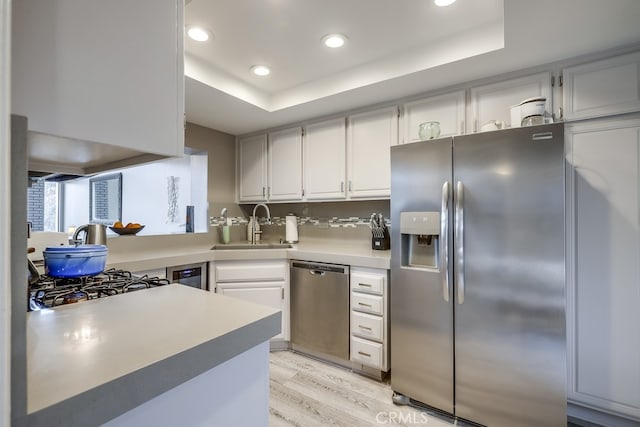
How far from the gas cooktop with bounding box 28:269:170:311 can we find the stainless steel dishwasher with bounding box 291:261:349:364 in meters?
1.40

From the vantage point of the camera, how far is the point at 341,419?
5.74 ft

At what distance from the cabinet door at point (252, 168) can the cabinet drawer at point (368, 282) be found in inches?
58.3

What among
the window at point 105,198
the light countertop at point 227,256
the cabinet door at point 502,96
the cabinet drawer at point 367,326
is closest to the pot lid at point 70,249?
the light countertop at point 227,256

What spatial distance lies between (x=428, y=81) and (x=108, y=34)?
79.3 inches

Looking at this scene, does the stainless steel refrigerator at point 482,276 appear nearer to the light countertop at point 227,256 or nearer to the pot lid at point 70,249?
the light countertop at point 227,256

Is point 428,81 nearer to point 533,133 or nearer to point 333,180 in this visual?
point 533,133

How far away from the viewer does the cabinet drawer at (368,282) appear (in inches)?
83.0

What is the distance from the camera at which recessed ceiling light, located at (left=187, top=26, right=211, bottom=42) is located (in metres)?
1.80

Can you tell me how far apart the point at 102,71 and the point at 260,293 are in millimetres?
2155

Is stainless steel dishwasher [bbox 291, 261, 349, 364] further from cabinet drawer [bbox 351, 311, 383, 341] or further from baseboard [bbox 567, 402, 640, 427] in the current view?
baseboard [bbox 567, 402, 640, 427]

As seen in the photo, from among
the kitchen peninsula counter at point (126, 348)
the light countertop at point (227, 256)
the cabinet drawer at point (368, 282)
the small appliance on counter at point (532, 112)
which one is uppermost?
the small appliance on counter at point (532, 112)

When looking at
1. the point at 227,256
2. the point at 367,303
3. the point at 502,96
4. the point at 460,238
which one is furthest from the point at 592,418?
the point at 227,256

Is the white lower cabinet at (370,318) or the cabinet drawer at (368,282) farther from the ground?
the cabinet drawer at (368,282)

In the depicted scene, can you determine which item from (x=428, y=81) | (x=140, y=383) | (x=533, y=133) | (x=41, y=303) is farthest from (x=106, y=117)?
(x=428, y=81)
